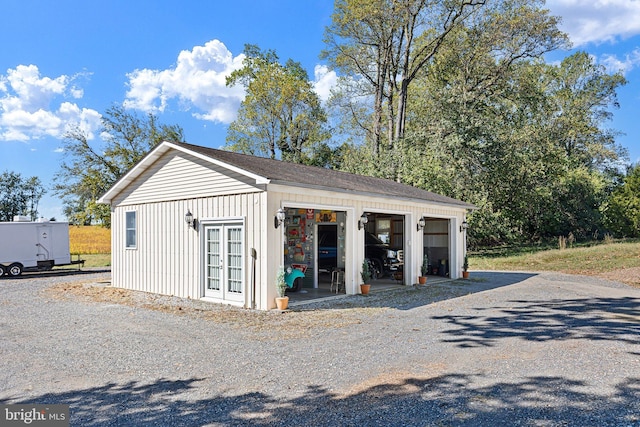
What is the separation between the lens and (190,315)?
862cm

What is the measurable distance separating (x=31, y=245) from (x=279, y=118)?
1890 cm

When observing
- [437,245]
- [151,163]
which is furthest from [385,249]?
[151,163]

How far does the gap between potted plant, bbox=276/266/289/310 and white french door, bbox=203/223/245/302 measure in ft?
2.98

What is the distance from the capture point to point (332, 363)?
17.4 feet

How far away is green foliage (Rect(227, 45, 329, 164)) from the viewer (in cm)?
3169

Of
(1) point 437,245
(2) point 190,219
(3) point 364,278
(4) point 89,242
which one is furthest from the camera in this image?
(4) point 89,242

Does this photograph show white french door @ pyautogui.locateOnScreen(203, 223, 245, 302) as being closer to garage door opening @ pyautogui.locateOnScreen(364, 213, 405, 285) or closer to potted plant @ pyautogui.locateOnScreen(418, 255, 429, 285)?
garage door opening @ pyautogui.locateOnScreen(364, 213, 405, 285)

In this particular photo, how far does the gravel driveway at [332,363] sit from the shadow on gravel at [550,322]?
35 millimetres

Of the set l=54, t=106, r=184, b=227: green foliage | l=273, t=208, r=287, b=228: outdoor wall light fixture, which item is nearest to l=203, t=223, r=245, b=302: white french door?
l=273, t=208, r=287, b=228: outdoor wall light fixture

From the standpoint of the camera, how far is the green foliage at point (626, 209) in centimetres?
2658

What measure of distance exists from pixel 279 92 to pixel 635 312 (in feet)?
89.6

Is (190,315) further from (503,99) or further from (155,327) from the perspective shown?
(503,99)

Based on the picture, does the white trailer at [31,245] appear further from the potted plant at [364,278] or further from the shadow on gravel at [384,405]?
the shadow on gravel at [384,405]

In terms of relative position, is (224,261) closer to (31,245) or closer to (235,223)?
(235,223)
